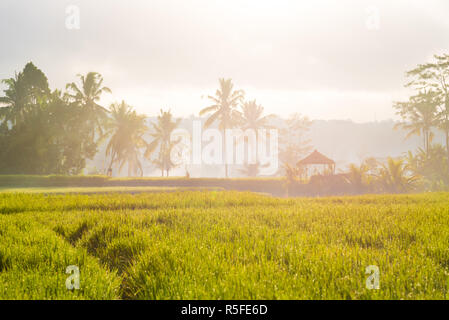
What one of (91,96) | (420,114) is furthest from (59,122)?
(420,114)

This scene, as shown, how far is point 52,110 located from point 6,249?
3592cm

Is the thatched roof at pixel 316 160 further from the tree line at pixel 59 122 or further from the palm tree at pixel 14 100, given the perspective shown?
the palm tree at pixel 14 100

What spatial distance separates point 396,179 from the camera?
55.3 ft

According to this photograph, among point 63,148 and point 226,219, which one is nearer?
point 226,219

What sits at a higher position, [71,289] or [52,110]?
[52,110]

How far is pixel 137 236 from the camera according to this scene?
13.7 ft

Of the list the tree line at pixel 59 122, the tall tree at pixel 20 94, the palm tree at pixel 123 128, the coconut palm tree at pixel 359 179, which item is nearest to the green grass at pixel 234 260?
the coconut palm tree at pixel 359 179

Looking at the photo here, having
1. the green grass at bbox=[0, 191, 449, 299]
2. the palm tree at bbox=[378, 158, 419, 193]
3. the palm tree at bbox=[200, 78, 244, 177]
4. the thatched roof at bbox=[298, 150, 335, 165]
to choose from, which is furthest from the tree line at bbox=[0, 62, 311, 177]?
the green grass at bbox=[0, 191, 449, 299]

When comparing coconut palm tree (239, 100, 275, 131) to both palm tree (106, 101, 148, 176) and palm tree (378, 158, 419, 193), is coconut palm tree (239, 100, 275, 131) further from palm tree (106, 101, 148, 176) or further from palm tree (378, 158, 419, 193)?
palm tree (378, 158, 419, 193)

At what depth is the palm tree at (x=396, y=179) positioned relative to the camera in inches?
660

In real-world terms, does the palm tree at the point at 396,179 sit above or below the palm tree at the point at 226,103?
below
